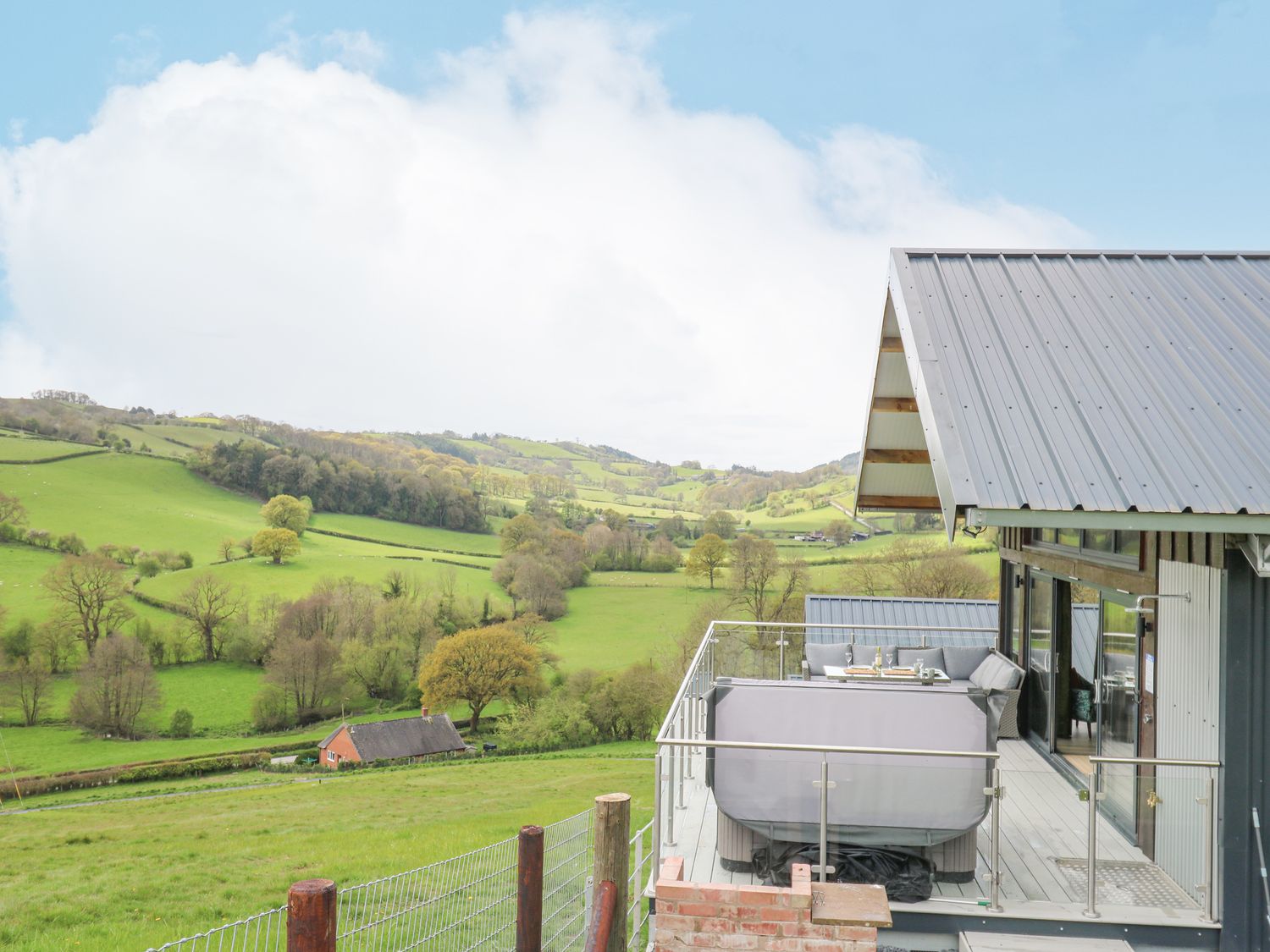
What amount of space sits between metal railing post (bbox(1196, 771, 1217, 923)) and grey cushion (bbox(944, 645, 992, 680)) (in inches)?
237

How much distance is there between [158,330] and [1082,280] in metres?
147

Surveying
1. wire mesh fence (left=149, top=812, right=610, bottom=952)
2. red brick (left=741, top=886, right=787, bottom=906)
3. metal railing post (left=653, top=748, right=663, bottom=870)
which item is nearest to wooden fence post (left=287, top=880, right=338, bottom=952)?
wire mesh fence (left=149, top=812, right=610, bottom=952)

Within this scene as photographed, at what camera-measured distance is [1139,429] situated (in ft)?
17.0

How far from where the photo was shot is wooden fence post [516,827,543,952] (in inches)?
170

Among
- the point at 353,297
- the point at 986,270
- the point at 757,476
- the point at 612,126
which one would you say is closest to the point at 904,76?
the point at 612,126

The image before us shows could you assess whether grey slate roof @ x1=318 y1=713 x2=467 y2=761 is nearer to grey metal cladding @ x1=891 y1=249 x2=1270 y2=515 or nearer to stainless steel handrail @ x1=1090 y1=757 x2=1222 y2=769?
grey metal cladding @ x1=891 y1=249 x2=1270 y2=515

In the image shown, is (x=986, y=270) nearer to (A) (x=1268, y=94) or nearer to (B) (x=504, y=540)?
(A) (x=1268, y=94)

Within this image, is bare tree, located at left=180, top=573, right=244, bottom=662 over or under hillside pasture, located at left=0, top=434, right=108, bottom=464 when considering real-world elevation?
under

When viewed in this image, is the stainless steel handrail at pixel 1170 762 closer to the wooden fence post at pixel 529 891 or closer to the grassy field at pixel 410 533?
the wooden fence post at pixel 529 891

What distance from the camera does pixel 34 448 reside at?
92125 mm

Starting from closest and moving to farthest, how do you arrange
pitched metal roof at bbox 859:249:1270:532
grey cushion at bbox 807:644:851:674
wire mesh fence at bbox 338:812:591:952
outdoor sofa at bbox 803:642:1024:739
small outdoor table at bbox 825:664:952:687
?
pitched metal roof at bbox 859:249:1270:532
wire mesh fence at bbox 338:812:591:952
outdoor sofa at bbox 803:642:1024:739
small outdoor table at bbox 825:664:952:687
grey cushion at bbox 807:644:851:674

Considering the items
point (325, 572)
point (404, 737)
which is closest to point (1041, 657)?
point (404, 737)

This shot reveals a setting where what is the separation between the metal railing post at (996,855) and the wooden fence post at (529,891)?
103 inches

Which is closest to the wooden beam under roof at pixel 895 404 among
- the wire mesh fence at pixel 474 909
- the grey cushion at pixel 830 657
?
the grey cushion at pixel 830 657
